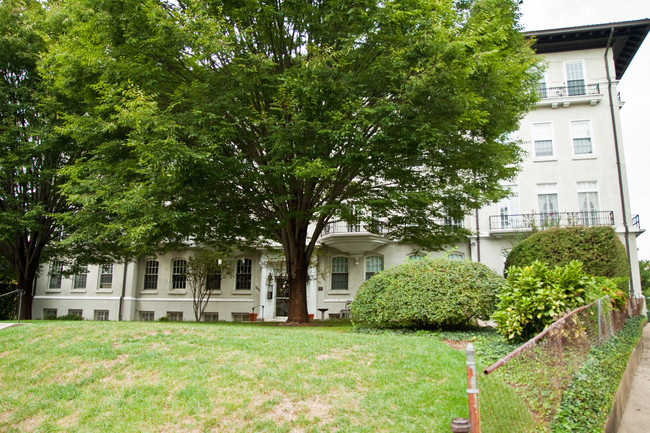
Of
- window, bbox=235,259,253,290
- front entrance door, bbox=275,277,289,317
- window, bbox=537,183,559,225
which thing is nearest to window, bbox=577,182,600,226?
window, bbox=537,183,559,225

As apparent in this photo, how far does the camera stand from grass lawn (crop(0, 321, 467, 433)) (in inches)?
212

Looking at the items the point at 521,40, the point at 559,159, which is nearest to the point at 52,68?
the point at 521,40

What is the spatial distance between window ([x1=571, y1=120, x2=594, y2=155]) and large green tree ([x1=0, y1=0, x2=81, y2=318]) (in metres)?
24.5

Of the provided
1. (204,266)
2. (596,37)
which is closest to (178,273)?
(204,266)

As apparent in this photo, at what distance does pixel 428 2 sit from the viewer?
1124 cm

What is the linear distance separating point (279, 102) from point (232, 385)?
7845 millimetres

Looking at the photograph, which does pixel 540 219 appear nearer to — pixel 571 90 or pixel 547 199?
pixel 547 199

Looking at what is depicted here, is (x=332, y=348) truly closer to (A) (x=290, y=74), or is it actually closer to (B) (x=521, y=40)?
(A) (x=290, y=74)

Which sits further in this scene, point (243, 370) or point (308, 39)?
point (308, 39)

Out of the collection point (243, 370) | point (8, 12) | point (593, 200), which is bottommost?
point (243, 370)

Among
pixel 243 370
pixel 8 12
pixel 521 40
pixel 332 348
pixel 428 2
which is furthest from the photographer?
pixel 8 12

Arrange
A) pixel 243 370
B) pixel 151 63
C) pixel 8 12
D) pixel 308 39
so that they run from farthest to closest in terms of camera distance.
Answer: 1. pixel 8 12
2. pixel 308 39
3. pixel 151 63
4. pixel 243 370

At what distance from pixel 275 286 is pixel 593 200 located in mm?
17633

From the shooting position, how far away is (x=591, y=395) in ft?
18.1
